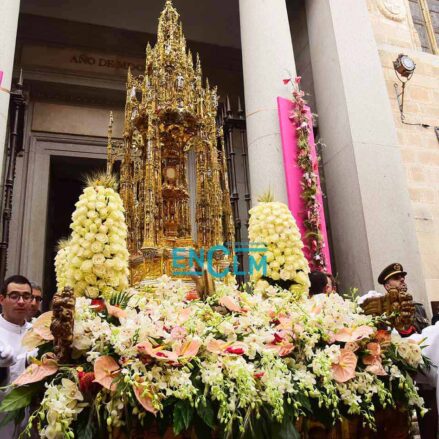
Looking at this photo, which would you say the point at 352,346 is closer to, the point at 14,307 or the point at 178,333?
the point at 178,333

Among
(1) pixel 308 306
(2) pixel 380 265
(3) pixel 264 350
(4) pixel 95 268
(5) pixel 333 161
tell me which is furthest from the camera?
Answer: (5) pixel 333 161

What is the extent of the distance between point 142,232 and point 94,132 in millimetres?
4963

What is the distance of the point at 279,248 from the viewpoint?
358 centimetres

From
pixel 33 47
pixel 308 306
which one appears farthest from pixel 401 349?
pixel 33 47

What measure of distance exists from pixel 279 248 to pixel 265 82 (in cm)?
328

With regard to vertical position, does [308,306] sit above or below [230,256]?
below

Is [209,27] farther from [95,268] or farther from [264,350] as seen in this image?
[264,350]

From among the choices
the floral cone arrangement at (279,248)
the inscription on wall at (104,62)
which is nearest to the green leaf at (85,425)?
the floral cone arrangement at (279,248)

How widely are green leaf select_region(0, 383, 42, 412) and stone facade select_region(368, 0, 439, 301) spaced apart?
21.0 feet

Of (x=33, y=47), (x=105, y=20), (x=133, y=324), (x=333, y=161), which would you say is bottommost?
(x=133, y=324)

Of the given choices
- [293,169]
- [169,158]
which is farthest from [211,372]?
[293,169]

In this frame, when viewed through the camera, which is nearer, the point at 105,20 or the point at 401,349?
the point at 401,349

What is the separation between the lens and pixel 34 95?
8617mm

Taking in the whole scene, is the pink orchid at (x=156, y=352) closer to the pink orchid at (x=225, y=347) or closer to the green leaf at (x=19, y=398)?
the pink orchid at (x=225, y=347)
